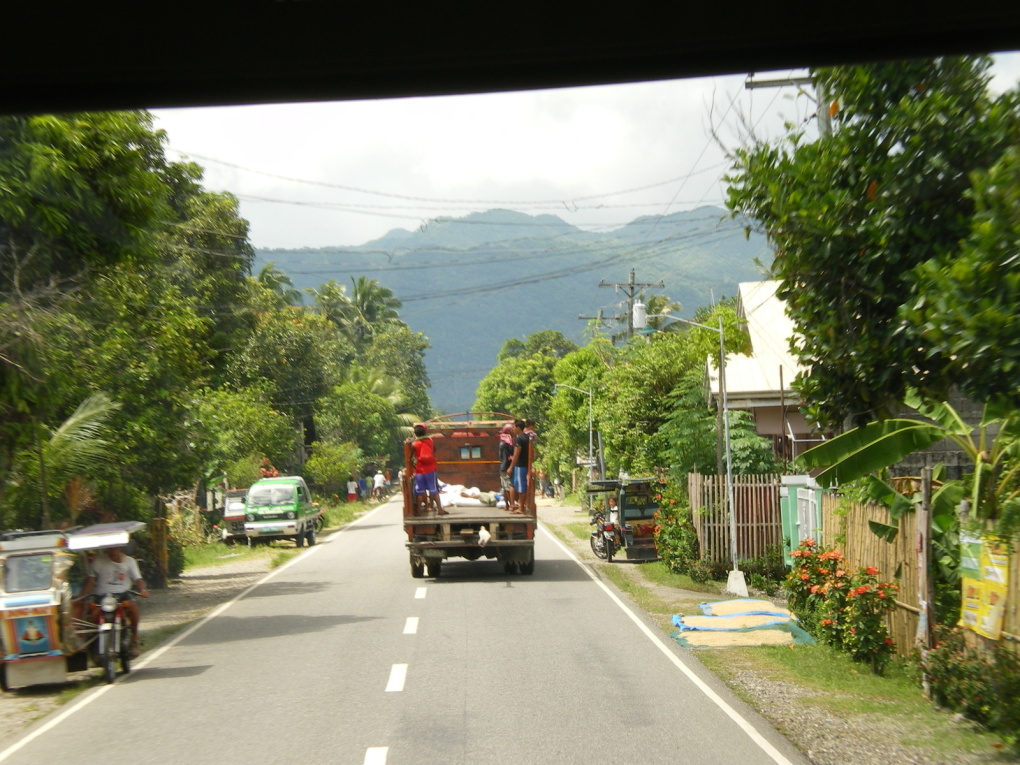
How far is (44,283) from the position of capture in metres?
15.7

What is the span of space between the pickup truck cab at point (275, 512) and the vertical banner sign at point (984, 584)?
2698 cm

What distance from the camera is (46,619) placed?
12.6 m

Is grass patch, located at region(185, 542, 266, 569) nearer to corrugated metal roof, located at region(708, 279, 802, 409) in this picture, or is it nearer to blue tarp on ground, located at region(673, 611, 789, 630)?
corrugated metal roof, located at region(708, 279, 802, 409)

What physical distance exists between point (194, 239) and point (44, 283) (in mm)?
28539

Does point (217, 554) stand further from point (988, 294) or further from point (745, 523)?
point (988, 294)

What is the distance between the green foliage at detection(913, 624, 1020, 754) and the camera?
9.18 m

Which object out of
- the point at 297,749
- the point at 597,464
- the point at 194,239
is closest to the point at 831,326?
the point at 297,749

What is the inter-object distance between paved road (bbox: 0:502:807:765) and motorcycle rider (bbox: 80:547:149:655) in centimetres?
97

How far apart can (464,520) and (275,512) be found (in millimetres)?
14194

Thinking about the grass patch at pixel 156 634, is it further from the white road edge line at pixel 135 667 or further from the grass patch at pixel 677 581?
the grass patch at pixel 677 581

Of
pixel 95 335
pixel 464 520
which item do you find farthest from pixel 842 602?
pixel 95 335

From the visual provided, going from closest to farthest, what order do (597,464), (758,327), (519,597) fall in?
Result: (519,597)
(758,327)
(597,464)

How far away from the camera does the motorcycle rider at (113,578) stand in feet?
44.9

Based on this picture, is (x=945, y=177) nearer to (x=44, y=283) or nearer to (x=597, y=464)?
(x=44, y=283)
